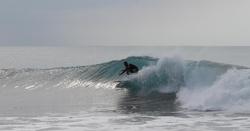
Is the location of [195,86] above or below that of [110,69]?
below

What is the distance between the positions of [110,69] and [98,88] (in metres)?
4.01

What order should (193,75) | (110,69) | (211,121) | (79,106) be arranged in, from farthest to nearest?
(110,69) → (193,75) → (79,106) → (211,121)

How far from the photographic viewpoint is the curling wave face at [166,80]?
16.1 m

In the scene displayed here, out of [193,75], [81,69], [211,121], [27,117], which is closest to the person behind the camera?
[211,121]

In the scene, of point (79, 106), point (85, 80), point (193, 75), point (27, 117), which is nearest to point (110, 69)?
point (85, 80)

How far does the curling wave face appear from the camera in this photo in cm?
1611

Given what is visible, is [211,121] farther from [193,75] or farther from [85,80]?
[85,80]

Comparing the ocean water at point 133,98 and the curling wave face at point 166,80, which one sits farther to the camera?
the curling wave face at point 166,80

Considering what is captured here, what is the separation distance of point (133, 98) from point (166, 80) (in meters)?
3.46

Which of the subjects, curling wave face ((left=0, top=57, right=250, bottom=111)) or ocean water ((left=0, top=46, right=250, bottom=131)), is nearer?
ocean water ((left=0, top=46, right=250, bottom=131))

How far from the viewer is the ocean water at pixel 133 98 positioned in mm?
12539

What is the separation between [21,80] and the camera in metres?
26.6

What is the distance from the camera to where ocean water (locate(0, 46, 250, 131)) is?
41.1 ft

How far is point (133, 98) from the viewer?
1852cm
